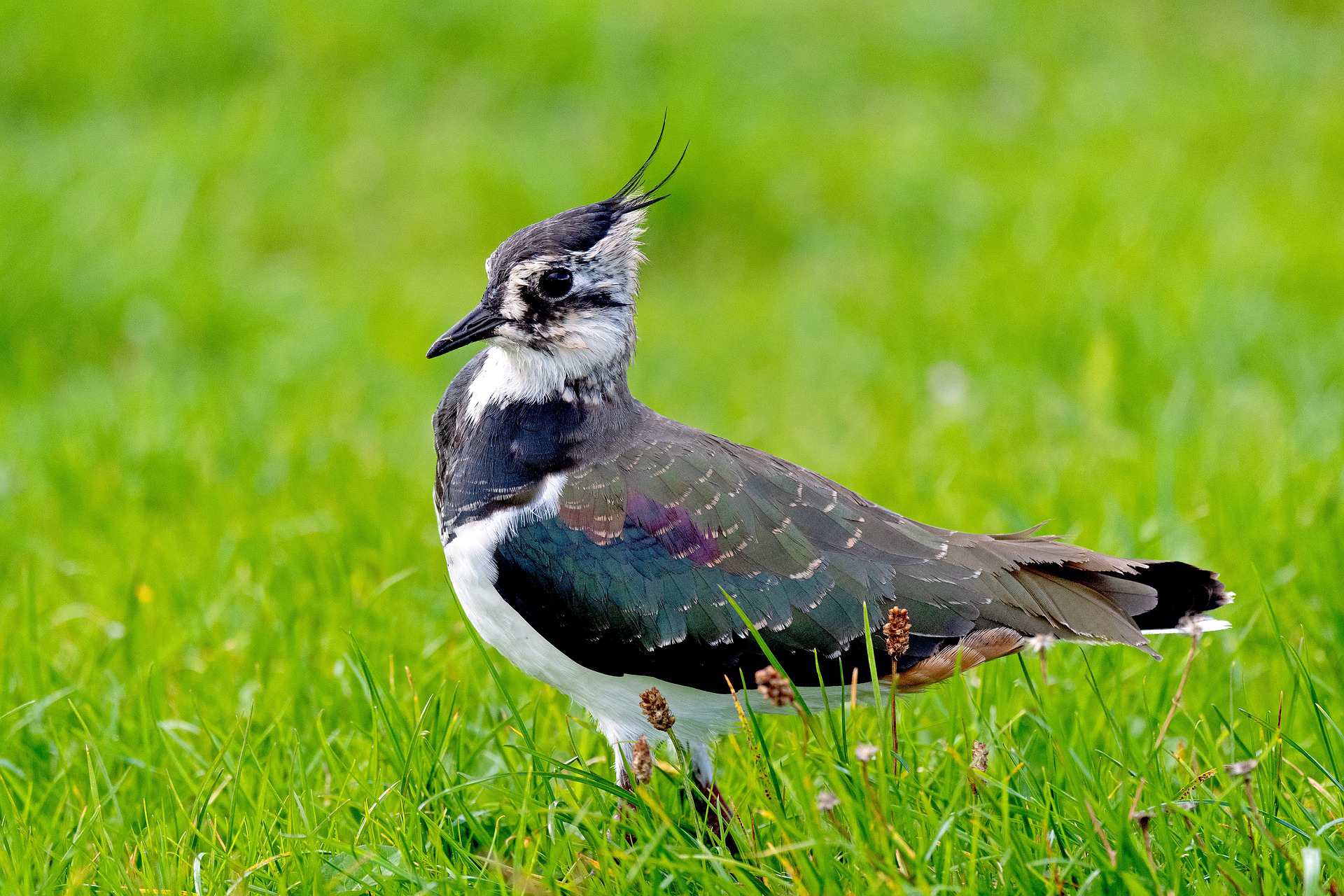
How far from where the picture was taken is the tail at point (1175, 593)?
3.59m

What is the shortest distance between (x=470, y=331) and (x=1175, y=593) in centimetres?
196

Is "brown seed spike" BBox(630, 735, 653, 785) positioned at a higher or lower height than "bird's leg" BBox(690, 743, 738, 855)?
higher

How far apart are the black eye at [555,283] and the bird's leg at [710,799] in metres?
1.23

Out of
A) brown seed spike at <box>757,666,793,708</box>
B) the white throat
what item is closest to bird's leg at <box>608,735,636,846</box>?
brown seed spike at <box>757,666,793,708</box>

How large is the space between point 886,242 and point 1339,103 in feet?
12.9

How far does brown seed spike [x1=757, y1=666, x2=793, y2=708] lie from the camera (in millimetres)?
2693

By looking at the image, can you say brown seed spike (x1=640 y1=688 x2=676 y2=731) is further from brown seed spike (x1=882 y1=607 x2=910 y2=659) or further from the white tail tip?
the white tail tip

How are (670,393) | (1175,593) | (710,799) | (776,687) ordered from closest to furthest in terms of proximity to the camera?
(776,687), (710,799), (1175,593), (670,393)

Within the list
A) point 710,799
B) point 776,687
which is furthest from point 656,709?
point 710,799

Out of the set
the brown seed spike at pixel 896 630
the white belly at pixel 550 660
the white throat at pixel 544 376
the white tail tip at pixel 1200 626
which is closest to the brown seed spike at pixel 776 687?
the brown seed spike at pixel 896 630

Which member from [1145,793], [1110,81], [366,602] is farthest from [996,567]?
[1110,81]

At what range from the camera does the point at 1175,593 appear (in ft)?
11.9

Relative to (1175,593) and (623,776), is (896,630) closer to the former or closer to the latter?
(623,776)

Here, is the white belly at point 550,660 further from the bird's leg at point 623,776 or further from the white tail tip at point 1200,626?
the white tail tip at point 1200,626
